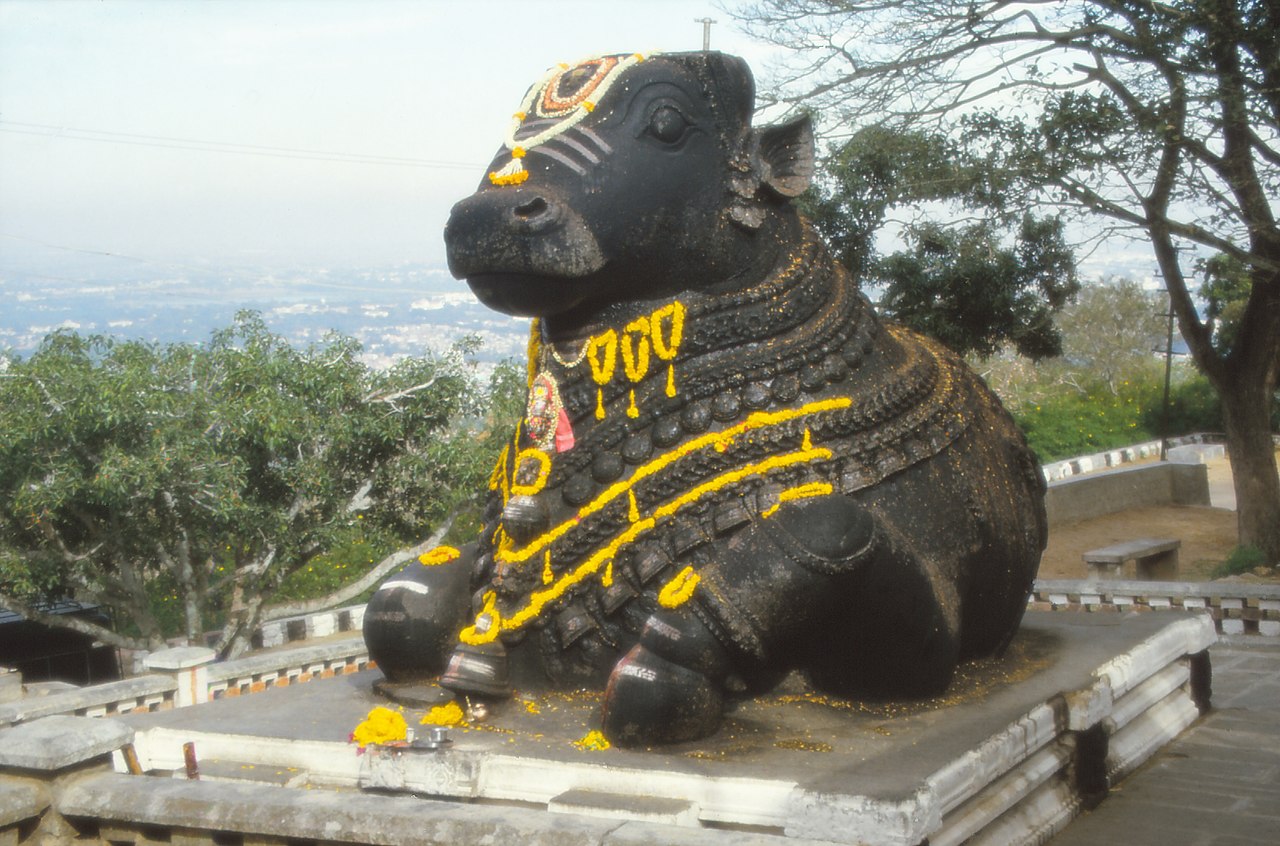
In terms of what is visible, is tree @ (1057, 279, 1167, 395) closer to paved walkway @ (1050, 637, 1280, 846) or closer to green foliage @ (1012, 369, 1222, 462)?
green foliage @ (1012, 369, 1222, 462)

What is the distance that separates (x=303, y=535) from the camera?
12.0 m

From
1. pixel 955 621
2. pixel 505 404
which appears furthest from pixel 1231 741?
pixel 505 404

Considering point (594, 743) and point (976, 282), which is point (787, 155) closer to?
point (594, 743)

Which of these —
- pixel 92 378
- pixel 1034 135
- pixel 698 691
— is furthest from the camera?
pixel 1034 135

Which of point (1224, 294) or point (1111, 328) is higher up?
point (1224, 294)

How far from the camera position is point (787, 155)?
16.1 feet

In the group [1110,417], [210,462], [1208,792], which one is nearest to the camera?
[1208,792]

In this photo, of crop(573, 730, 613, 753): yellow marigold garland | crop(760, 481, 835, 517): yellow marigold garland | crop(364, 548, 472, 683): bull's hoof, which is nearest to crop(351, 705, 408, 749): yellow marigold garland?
crop(364, 548, 472, 683): bull's hoof

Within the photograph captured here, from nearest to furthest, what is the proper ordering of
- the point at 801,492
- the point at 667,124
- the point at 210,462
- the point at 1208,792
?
the point at 801,492, the point at 667,124, the point at 1208,792, the point at 210,462

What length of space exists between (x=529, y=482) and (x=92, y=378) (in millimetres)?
7452

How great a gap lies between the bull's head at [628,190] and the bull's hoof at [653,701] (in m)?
1.27

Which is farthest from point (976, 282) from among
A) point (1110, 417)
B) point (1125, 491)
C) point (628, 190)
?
point (1110, 417)

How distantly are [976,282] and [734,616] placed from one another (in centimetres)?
1214

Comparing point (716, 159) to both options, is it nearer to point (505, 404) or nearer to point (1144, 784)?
point (1144, 784)
